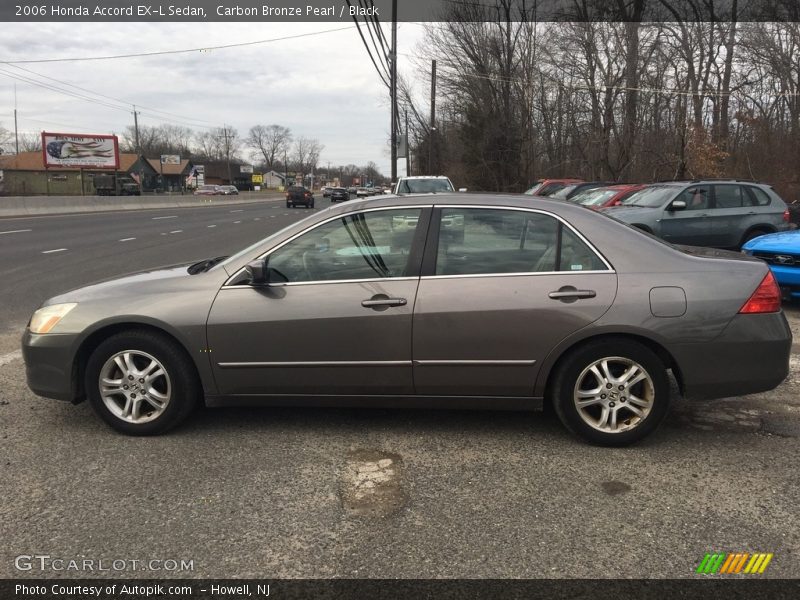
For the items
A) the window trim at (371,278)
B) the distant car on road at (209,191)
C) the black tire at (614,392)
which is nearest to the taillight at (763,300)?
the black tire at (614,392)

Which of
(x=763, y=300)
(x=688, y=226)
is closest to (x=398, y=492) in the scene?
(x=763, y=300)

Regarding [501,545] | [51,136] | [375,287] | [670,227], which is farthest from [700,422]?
[51,136]

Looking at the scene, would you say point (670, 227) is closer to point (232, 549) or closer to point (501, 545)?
point (501, 545)

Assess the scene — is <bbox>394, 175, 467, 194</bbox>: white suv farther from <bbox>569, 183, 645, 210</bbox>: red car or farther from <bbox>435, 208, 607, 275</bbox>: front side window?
<bbox>435, 208, 607, 275</bbox>: front side window

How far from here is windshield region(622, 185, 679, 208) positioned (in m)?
10.9

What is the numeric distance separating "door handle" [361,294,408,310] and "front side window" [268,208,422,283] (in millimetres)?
173

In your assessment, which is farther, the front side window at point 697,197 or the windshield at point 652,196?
the windshield at point 652,196

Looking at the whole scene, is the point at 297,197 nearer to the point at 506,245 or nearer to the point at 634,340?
the point at 506,245

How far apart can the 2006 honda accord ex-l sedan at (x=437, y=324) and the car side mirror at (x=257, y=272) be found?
0.01 meters

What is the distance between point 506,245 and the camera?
375 cm

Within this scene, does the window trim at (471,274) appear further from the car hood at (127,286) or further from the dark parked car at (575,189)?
the dark parked car at (575,189)

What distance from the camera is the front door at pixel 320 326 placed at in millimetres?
3605

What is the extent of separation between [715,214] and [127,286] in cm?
1021

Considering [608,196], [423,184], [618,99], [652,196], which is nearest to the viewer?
[652,196]
